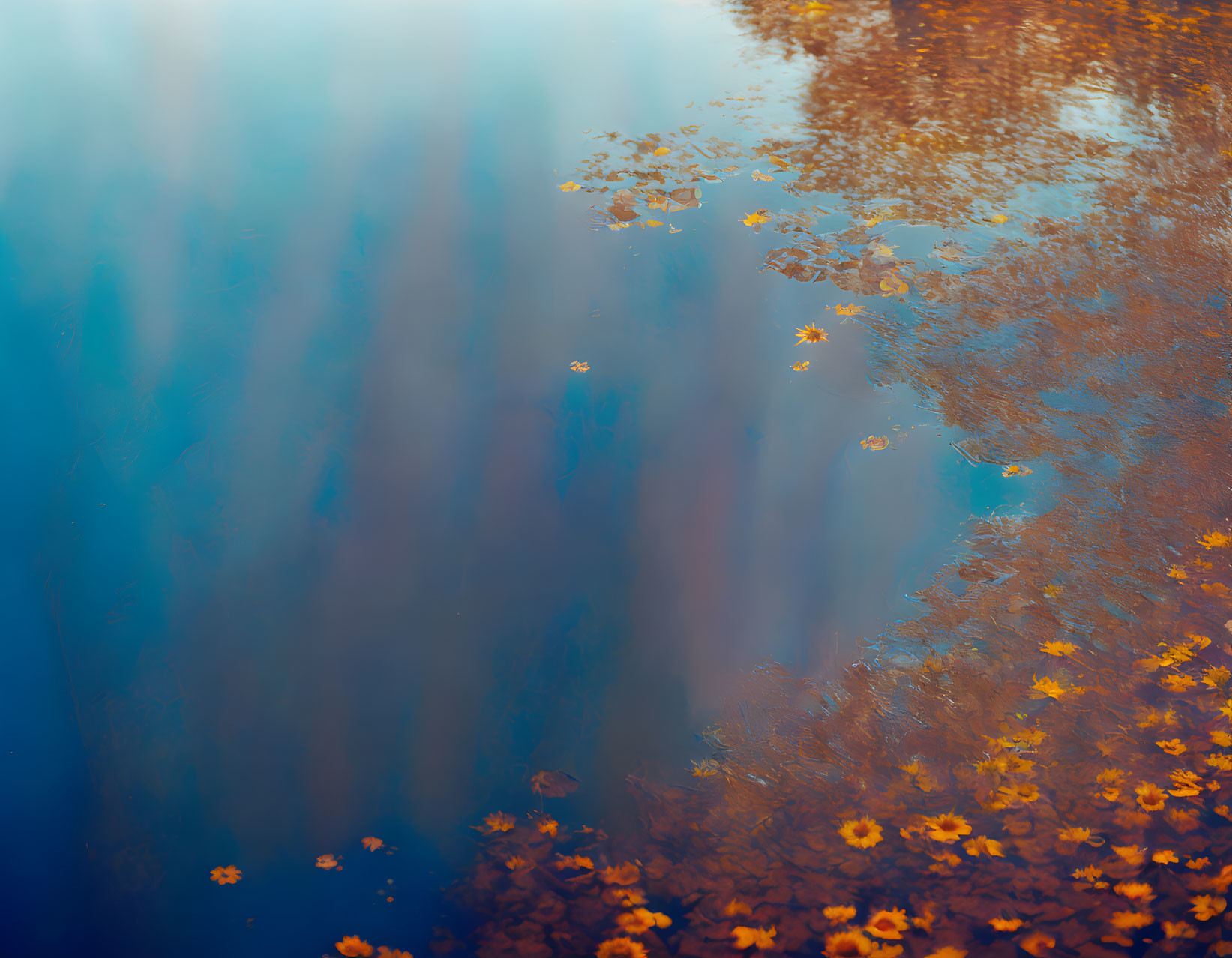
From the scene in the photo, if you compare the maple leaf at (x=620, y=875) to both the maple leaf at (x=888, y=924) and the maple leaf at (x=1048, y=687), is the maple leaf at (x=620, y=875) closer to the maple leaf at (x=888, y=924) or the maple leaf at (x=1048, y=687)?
the maple leaf at (x=888, y=924)

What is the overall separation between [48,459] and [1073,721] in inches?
175

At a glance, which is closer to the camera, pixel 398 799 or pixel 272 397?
pixel 398 799

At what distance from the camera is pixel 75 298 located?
14.0ft

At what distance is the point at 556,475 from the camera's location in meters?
3.58

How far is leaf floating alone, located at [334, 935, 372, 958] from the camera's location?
2174 millimetres

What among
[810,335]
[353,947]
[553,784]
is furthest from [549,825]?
[810,335]

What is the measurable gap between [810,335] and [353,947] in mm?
3592

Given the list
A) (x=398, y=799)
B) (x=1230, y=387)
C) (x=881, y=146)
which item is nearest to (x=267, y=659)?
(x=398, y=799)

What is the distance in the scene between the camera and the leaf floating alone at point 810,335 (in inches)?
167

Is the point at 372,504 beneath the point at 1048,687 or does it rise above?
above

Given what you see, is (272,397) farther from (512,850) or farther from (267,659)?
(512,850)

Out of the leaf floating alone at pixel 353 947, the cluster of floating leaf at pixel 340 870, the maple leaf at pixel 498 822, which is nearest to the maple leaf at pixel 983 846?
the maple leaf at pixel 498 822

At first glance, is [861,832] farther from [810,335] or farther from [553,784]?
[810,335]

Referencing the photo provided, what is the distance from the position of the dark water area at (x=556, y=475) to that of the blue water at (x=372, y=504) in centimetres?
2
